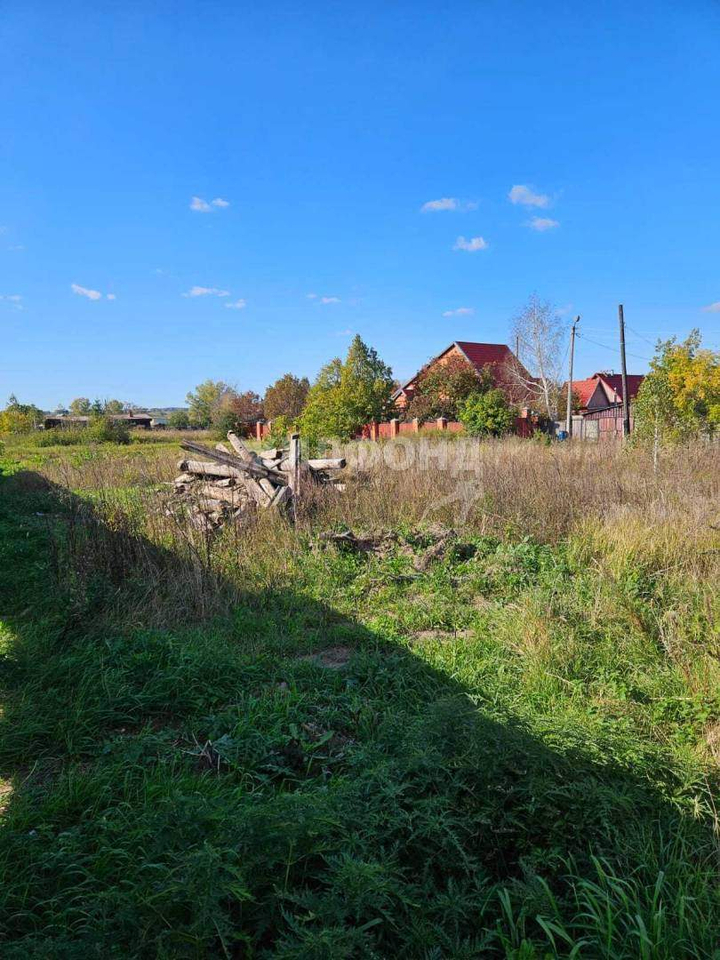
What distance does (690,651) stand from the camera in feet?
12.3

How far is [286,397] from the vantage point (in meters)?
45.4

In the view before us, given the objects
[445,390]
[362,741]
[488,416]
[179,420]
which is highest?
[179,420]

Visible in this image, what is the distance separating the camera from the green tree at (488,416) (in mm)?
25031

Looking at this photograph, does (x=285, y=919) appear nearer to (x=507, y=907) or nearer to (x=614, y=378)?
(x=507, y=907)

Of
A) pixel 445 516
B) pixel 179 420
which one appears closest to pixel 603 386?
pixel 179 420

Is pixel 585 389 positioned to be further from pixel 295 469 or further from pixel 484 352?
pixel 295 469

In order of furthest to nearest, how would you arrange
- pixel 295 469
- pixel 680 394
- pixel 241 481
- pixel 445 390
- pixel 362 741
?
pixel 445 390 < pixel 680 394 < pixel 241 481 < pixel 295 469 < pixel 362 741

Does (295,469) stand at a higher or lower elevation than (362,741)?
higher

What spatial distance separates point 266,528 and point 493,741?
4604 mm

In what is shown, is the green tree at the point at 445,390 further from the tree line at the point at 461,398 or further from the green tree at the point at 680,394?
→ the green tree at the point at 680,394

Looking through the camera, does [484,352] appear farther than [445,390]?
Yes

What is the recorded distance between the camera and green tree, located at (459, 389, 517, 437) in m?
25.0

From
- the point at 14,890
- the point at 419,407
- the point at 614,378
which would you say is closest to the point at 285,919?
the point at 14,890

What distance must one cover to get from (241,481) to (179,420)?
48.5m
